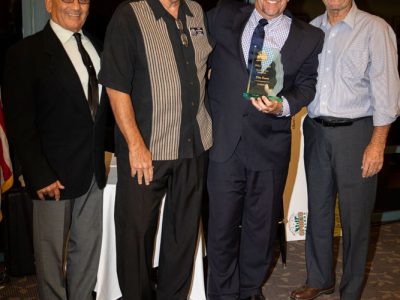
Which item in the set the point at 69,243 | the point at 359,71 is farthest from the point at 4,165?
the point at 359,71

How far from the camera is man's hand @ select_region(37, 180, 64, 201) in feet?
6.43

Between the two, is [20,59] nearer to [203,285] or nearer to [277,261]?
[203,285]

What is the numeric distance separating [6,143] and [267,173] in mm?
1466

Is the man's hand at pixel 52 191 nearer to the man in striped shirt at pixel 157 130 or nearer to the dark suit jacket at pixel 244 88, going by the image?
the man in striped shirt at pixel 157 130

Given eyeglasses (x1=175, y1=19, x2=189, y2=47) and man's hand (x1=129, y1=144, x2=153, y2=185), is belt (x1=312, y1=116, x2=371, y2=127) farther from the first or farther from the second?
man's hand (x1=129, y1=144, x2=153, y2=185)

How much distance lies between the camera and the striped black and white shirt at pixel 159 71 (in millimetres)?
1939

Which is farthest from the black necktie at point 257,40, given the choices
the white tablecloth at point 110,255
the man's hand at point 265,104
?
A: the white tablecloth at point 110,255

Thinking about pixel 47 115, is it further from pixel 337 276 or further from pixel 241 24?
pixel 337 276

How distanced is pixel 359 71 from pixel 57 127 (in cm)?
143

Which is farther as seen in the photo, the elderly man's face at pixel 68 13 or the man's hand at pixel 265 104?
the man's hand at pixel 265 104

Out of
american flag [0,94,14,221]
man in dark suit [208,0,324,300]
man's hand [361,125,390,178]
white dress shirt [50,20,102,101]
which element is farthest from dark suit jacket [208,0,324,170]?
american flag [0,94,14,221]

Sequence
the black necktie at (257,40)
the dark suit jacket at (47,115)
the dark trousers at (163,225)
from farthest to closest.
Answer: the black necktie at (257,40), the dark trousers at (163,225), the dark suit jacket at (47,115)

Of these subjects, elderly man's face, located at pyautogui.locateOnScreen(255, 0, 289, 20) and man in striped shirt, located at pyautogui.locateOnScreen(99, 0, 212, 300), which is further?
elderly man's face, located at pyautogui.locateOnScreen(255, 0, 289, 20)

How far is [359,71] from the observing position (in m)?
2.38
